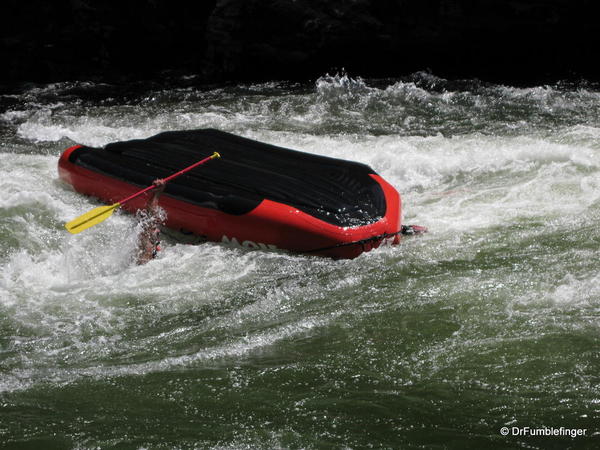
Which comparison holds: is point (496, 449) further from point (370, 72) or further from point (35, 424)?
point (370, 72)

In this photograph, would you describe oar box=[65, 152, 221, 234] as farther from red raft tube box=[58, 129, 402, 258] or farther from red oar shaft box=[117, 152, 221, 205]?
red raft tube box=[58, 129, 402, 258]

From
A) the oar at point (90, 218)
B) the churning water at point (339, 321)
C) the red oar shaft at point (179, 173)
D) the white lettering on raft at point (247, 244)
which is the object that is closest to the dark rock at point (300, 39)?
the churning water at point (339, 321)

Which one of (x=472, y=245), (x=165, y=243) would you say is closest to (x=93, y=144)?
(x=165, y=243)

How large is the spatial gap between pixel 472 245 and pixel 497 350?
138 centimetres

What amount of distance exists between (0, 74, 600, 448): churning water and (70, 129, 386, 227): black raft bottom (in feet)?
1.09

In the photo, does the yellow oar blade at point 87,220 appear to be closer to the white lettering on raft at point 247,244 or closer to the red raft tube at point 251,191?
A: the red raft tube at point 251,191

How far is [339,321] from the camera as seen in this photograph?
4.08 m

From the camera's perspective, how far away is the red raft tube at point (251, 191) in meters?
4.88

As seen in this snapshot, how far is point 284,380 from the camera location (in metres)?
3.56

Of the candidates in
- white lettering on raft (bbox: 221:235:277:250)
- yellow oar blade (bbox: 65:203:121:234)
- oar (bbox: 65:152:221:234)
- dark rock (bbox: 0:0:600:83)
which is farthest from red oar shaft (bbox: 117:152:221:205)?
dark rock (bbox: 0:0:600:83)

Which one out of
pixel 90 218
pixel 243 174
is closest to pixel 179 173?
pixel 243 174

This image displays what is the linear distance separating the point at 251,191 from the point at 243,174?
0.34m

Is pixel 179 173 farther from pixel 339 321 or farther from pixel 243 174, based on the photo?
pixel 339 321

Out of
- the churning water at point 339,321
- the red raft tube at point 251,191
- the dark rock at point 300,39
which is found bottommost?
the churning water at point 339,321
